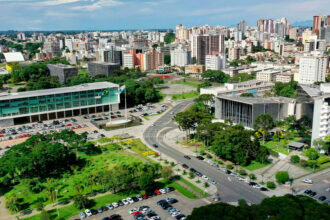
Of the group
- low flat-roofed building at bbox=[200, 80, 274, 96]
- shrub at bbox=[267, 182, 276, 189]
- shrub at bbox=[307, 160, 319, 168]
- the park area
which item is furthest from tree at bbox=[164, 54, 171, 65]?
shrub at bbox=[267, 182, 276, 189]


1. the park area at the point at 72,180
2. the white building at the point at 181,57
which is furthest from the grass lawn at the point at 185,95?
the white building at the point at 181,57

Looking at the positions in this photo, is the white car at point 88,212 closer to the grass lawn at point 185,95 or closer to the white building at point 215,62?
the grass lawn at point 185,95

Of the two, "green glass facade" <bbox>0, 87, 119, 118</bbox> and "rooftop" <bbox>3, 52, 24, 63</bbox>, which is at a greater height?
"rooftop" <bbox>3, 52, 24, 63</bbox>

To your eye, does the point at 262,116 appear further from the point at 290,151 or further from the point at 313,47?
the point at 313,47

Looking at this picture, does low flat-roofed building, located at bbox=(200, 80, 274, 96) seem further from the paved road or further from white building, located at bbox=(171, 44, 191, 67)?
white building, located at bbox=(171, 44, 191, 67)

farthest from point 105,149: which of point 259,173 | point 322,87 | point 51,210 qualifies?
point 322,87
